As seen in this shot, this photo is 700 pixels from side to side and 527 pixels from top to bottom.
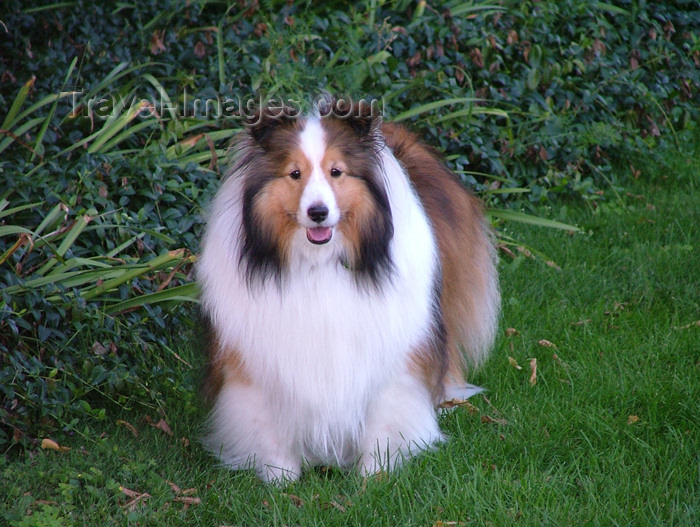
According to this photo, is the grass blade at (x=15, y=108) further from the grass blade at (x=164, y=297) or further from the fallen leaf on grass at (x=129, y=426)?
the fallen leaf on grass at (x=129, y=426)

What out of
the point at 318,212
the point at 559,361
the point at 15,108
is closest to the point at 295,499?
the point at 318,212

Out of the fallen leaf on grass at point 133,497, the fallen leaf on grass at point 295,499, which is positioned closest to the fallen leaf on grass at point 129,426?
the fallen leaf on grass at point 133,497

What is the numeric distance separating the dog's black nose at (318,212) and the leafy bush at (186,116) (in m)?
1.24

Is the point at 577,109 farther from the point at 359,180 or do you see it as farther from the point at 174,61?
the point at 359,180

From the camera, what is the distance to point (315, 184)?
9.59 ft

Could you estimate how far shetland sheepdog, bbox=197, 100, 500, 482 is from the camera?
3.01 meters

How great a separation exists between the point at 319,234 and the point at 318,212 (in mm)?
100

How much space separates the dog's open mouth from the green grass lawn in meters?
0.90

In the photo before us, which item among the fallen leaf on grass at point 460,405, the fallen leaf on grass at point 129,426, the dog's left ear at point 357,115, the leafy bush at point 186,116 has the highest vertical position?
the dog's left ear at point 357,115

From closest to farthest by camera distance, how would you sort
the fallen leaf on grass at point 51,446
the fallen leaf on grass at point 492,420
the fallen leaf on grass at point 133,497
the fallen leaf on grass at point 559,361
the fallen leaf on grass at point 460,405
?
1. the fallen leaf on grass at point 133,497
2. the fallen leaf on grass at point 51,446
3. the fallen leaf on grass at point 492,420
4. the fallen leaf on grass at point 460,405
5. the fallen leaf on grass at point 559,361

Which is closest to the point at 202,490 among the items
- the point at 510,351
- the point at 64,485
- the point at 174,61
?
the point at 64,485

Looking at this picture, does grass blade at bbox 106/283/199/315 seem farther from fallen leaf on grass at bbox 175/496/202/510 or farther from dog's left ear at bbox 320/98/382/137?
dog's left ear at bbox 320/98/382/137

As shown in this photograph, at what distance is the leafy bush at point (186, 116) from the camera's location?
12.2ft

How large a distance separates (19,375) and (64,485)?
53 centimetres
